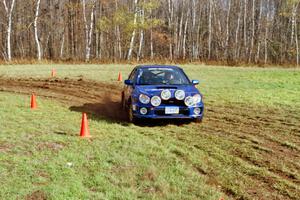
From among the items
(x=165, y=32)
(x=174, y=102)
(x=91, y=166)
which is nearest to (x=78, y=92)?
(x=174, y=102)

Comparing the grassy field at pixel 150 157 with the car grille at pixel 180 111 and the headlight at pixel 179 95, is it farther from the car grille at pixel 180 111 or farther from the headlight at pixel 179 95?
the headlight at pixel 179 95

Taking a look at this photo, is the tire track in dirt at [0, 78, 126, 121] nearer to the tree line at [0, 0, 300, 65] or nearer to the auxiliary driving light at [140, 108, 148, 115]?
the auxiliary driving light at [140, 108, 148, 115]

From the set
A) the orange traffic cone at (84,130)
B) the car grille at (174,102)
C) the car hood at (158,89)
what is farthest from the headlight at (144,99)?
the orange traffic cone at (84,130)

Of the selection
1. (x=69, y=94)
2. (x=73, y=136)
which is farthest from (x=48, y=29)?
(x=73, y=136)

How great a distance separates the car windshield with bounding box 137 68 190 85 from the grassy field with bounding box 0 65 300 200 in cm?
137

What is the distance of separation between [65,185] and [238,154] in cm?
344

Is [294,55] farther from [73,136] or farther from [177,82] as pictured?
[73,136]

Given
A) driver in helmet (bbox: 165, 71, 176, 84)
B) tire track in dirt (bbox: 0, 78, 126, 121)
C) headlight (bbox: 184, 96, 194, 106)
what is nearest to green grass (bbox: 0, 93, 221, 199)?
headlight (bbox: 184, 96, 194, 106)

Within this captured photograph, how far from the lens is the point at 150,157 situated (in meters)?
7.16

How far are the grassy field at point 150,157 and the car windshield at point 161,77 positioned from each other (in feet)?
4.48

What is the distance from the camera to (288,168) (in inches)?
261

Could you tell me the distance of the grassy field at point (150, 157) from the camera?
5648mm

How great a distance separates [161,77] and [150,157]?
444 cm

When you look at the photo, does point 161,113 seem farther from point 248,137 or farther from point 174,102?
point 248,137
